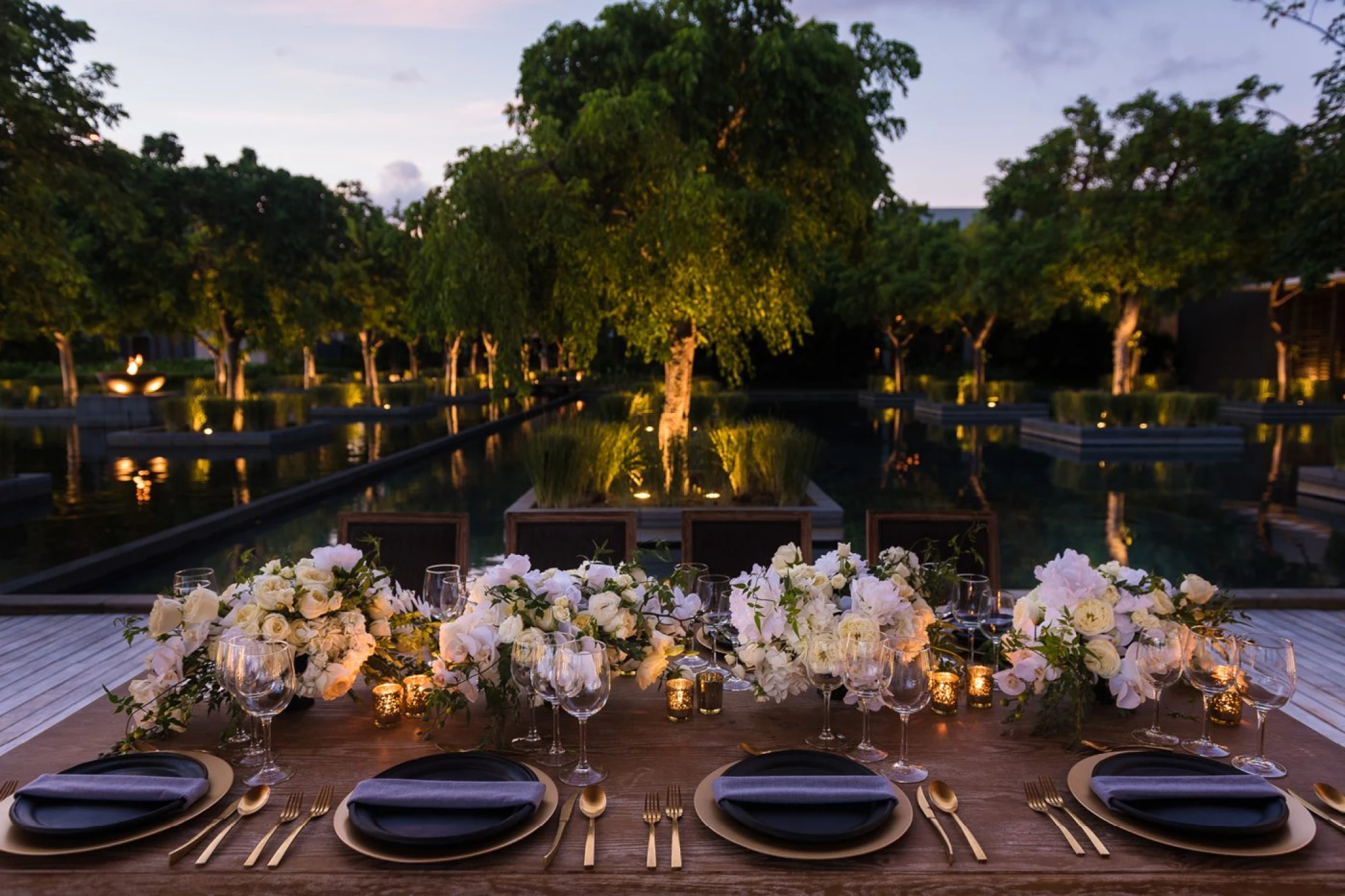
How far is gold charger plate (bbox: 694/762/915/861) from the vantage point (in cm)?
156

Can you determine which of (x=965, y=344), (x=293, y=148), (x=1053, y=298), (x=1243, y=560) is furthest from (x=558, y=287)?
(x=293, y=148)

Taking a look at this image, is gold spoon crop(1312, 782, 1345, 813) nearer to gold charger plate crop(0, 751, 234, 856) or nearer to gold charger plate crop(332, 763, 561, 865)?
gold charger plate crop(332, 763, 561, 865)

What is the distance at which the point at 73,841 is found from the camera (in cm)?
158

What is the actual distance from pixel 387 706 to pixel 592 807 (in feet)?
2.15

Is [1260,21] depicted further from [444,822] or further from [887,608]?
[444,822]

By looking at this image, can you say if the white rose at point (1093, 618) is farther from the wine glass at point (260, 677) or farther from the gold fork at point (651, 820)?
the wine glass at point (260, 677)

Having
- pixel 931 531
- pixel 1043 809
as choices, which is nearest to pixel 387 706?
pixel 1043 809

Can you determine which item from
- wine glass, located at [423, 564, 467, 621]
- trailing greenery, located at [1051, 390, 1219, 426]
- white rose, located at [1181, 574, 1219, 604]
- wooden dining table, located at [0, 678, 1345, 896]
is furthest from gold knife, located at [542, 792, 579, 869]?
trailing greenery, located at [1051, 390, 1219, 426]

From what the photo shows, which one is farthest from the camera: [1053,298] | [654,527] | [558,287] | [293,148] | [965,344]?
[293,148]

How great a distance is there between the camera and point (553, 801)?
5.68ft

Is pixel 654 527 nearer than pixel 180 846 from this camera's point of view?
No

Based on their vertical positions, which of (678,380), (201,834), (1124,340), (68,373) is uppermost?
(1124,340)

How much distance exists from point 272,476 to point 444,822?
11.8 metres

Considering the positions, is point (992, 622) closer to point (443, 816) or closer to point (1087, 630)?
point (1087, 630)
